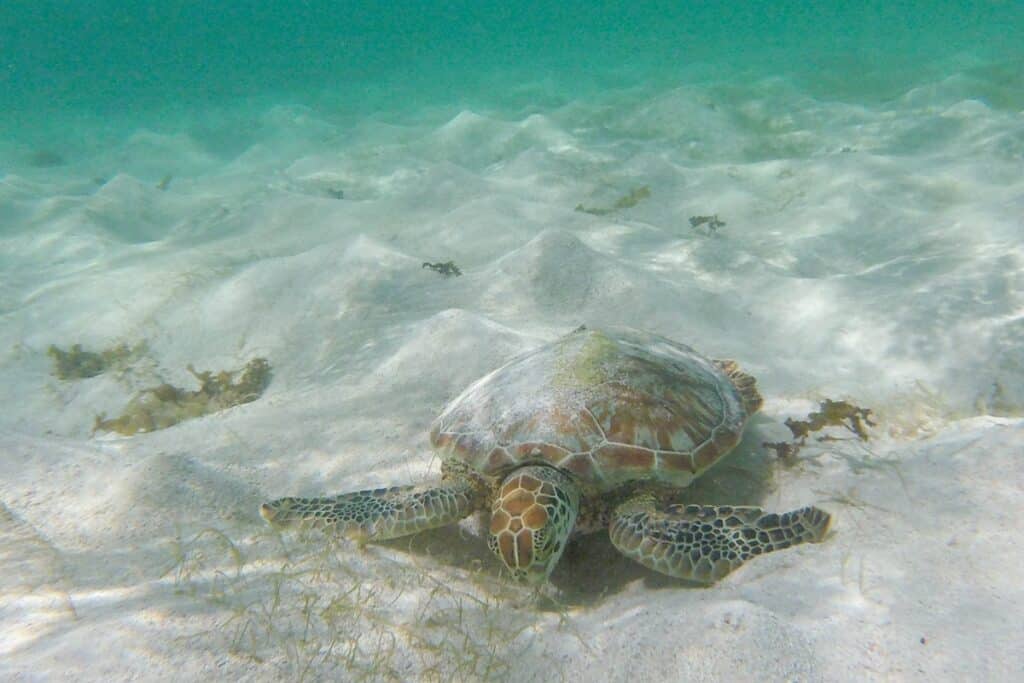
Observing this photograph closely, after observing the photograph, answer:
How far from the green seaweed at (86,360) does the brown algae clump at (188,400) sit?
3.04 ft

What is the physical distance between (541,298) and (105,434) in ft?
12.7

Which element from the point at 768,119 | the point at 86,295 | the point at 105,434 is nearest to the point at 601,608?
the point at 105,434

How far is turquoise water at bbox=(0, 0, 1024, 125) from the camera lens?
930 inches

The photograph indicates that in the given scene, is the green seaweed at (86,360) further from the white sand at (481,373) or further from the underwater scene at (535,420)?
the white sand at (481,373)

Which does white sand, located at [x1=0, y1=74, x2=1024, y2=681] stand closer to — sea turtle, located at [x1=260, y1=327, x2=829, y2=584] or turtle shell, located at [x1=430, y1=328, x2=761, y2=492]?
sea turtle, located at [x1=260, y1=327, x2=829, y2=584]

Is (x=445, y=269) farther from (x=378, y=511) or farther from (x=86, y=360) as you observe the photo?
(x=378, y=511)

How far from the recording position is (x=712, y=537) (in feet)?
7.63

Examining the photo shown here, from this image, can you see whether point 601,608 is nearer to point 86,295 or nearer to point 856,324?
point 856,324

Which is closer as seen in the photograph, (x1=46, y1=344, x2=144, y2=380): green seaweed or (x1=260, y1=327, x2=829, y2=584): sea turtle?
(x1=260, y1=327, x2=829, y2=584): sea turtle

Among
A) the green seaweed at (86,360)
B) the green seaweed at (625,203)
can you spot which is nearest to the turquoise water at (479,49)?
the green seaweed at (625,203)

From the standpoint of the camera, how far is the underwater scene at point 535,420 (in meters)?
1.93

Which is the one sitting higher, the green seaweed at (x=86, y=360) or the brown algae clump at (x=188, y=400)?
the brown algae clump at (x=188, y=400)

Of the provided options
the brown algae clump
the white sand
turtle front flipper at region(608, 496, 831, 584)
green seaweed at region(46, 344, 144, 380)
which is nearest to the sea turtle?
turtle front flipper at region(608, 496, 831, 584)

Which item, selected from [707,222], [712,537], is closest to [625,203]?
[707,222]
